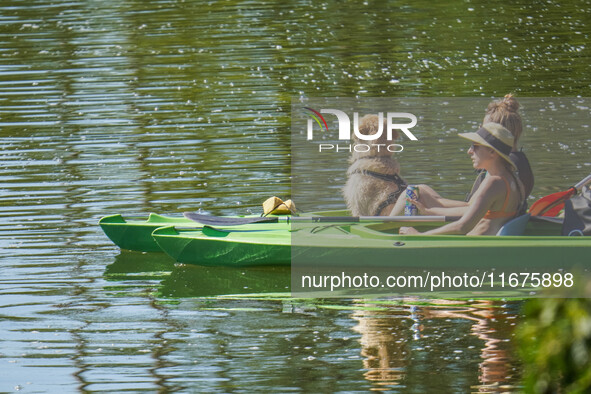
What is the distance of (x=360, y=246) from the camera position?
269 inches

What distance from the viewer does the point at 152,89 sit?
15289 mm

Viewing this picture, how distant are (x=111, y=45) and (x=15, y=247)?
11884 mm

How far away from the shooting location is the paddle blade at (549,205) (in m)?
6.98

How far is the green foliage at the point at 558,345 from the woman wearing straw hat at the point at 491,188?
448 cm

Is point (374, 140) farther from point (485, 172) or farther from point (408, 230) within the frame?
point (485, 172)

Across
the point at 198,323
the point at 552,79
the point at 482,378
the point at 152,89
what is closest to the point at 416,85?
the point at 552,79

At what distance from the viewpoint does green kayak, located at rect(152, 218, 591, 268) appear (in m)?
6.61

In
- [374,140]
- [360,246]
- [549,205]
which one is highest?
[374,140]

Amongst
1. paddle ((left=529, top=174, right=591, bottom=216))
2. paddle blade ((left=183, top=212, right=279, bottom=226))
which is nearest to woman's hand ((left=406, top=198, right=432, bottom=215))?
paddle ((left=529, top=174, right=591, bottom=216))

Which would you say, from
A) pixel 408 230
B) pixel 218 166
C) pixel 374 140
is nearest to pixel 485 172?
pixel 408 230

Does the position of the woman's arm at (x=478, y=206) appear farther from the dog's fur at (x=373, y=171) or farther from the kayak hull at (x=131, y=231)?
the kayak hull at (x=131, y=231)

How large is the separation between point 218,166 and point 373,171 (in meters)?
3.85

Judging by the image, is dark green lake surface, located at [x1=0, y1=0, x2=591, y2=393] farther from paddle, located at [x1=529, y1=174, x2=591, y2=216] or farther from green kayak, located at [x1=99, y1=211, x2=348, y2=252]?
paddle, located at [x1=529, y1=174, x2=591, y2=216]

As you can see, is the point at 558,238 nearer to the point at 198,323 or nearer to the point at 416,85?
the point at 198,323
